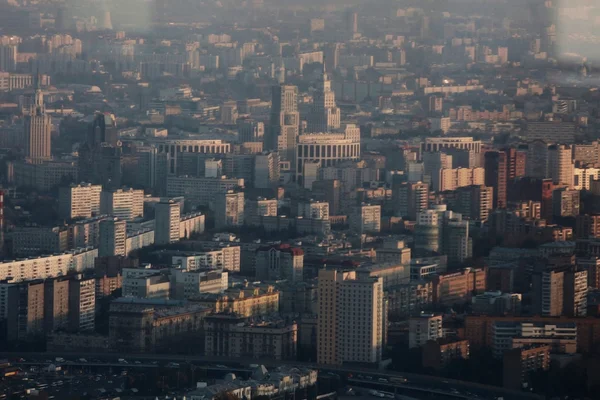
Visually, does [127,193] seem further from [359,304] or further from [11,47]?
[11,47]

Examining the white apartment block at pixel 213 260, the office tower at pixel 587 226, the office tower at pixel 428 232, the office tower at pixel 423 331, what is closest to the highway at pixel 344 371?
the office tower at pixel 423 331

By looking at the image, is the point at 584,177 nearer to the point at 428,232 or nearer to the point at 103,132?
the point at 428,232

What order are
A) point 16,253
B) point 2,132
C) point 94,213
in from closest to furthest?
point 16,253 < point 94,213 < point 2,132

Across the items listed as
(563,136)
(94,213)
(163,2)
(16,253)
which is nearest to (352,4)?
(163,2)

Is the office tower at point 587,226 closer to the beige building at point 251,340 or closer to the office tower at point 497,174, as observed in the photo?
the office tower at point 497,174

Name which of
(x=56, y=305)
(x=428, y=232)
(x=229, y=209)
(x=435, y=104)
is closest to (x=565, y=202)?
(x=428, y=232)

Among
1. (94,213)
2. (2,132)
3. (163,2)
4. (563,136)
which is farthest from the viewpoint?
(163,2)
